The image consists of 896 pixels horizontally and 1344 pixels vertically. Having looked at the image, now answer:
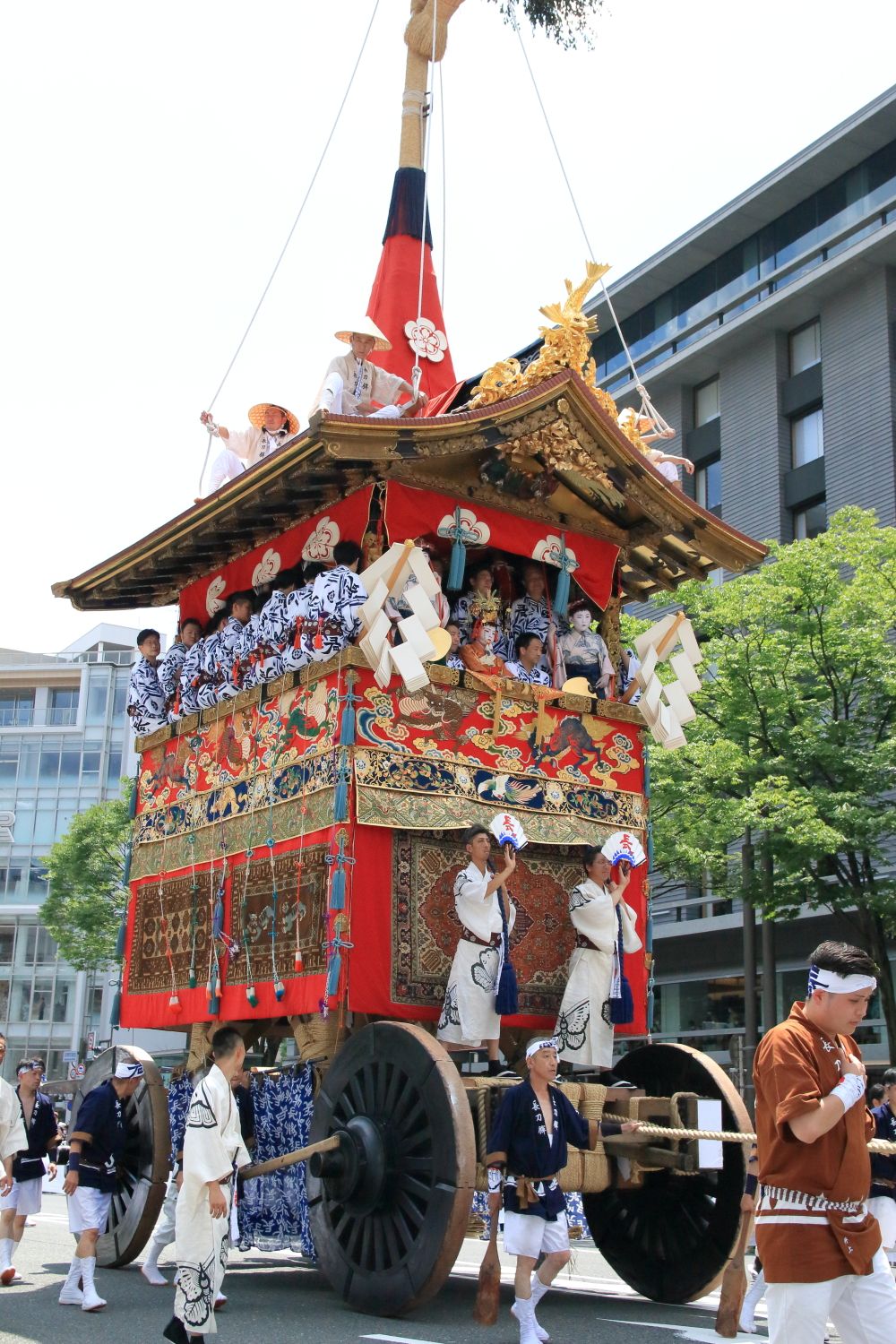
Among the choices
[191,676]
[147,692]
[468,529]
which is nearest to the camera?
[468,529]

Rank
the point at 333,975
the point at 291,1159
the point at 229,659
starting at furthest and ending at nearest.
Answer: the point at 229,659 < the point at 333,975 < the point at 291,1159

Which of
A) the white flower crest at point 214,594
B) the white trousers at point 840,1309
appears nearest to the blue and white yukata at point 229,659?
the white flower crest at point 214,594

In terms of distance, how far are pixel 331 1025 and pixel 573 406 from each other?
15.0 feet

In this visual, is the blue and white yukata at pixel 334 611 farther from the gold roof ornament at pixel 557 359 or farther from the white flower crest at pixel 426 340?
the white flower crest at pixel 426 340

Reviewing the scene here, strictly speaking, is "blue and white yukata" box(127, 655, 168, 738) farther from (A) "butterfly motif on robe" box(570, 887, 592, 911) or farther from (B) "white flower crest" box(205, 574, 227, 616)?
(A) "butterfly motif on robe" box(570, 887, 592, 911)

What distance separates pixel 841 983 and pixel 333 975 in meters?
4.52

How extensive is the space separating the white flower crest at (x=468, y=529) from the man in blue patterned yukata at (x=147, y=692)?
3.00 m

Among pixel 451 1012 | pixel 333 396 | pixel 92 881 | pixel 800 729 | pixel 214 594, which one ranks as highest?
pixel 333 396

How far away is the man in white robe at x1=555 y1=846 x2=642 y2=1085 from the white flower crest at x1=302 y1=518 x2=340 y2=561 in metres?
2.82

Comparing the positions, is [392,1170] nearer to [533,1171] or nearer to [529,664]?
[533,1171]

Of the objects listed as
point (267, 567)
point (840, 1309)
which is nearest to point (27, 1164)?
point (267, 567)

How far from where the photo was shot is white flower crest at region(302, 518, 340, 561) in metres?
9.89

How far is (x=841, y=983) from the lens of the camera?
15.1ft

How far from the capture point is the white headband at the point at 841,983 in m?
4.61
